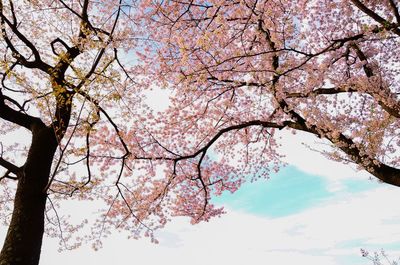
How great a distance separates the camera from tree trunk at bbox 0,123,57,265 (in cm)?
771

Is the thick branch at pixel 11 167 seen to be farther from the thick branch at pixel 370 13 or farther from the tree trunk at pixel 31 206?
the thick branch at pixel 370 13

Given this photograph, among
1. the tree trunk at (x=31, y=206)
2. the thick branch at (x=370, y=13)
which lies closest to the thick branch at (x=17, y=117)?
the tree trunk at (x=31, y=206)

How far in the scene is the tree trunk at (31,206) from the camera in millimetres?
7715

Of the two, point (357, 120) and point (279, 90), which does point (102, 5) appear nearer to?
point (279, 90)

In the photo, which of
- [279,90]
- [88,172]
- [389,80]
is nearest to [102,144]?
[88,172]

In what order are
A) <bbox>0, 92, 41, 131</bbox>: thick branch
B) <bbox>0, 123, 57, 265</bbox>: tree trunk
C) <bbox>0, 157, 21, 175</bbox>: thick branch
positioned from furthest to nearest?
<bbox>0, 92, 41, 131</bbox>: thick branch, <bbox>0, 157, 21, 175</bbox>: thick branch, <bbox>0, 123, 57, 265</bbox>: tree trunk

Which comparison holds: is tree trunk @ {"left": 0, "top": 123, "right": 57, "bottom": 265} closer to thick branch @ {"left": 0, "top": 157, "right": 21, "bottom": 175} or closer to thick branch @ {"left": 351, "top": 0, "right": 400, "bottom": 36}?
thick branch @ {"left": 0, "top": 157, "right": 21, "bottom": 175}

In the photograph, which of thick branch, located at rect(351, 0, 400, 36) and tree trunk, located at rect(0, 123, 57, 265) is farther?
tree trunk, located at rect(0, 123, 57, 265)

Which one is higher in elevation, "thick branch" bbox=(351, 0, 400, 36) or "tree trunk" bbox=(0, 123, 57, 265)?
"thick branch" bbox=(351, 0, 400, 36)

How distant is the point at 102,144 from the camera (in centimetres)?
1216

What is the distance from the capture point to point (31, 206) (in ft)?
27.2

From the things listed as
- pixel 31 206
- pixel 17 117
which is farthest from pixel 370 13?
pixel 17 117

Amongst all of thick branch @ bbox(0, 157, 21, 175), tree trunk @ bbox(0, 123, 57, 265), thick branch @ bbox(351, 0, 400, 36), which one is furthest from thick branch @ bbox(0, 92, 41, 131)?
thick branch @ bbox(351, 0, 400, 36)

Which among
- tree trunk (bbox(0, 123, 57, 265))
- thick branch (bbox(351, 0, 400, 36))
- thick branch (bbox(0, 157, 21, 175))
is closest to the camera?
thick branch (bbox(351, 0, 400, 36))
